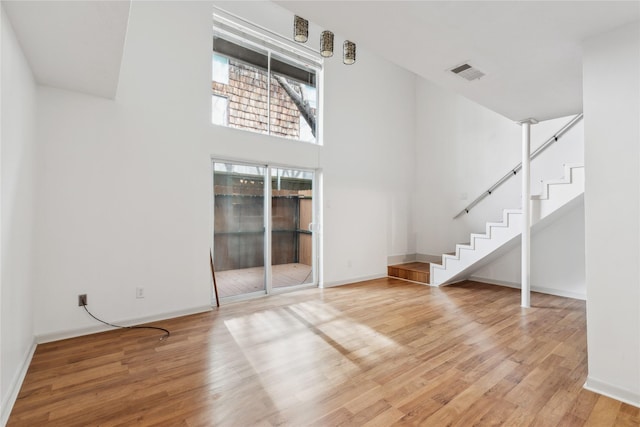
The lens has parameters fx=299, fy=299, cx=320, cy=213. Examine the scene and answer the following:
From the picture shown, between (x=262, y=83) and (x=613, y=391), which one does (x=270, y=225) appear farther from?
(x=613, y=391)

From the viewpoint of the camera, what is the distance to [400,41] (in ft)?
7.48

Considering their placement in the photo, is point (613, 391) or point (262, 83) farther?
point (262, 83)

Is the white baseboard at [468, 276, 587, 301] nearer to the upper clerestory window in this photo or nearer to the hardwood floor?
the hardwood floor

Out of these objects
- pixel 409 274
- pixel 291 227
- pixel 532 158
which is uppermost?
pixel 532 158

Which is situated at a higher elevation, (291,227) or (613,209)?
(613,209)

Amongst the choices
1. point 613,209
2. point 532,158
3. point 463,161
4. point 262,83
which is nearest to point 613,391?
point 613,209

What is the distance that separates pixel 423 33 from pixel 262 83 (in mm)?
3320

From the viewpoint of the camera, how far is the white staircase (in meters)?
3.99

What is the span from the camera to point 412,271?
234 inches

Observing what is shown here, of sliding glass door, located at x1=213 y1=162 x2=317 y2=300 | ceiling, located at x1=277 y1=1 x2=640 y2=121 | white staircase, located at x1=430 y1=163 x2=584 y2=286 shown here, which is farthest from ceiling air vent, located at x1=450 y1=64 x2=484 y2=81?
sliding glass door, located at x1=213 y1=162 x2=317 y2=300

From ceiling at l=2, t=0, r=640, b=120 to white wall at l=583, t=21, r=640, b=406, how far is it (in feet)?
0.94

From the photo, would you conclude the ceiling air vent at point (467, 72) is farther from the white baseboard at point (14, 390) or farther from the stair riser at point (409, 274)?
the white baseboard at point (14, 390)

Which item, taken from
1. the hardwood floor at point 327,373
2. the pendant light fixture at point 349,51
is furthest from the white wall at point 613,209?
the pendant light fixture at point 349,51

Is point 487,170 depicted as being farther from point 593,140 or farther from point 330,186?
point 593,140
